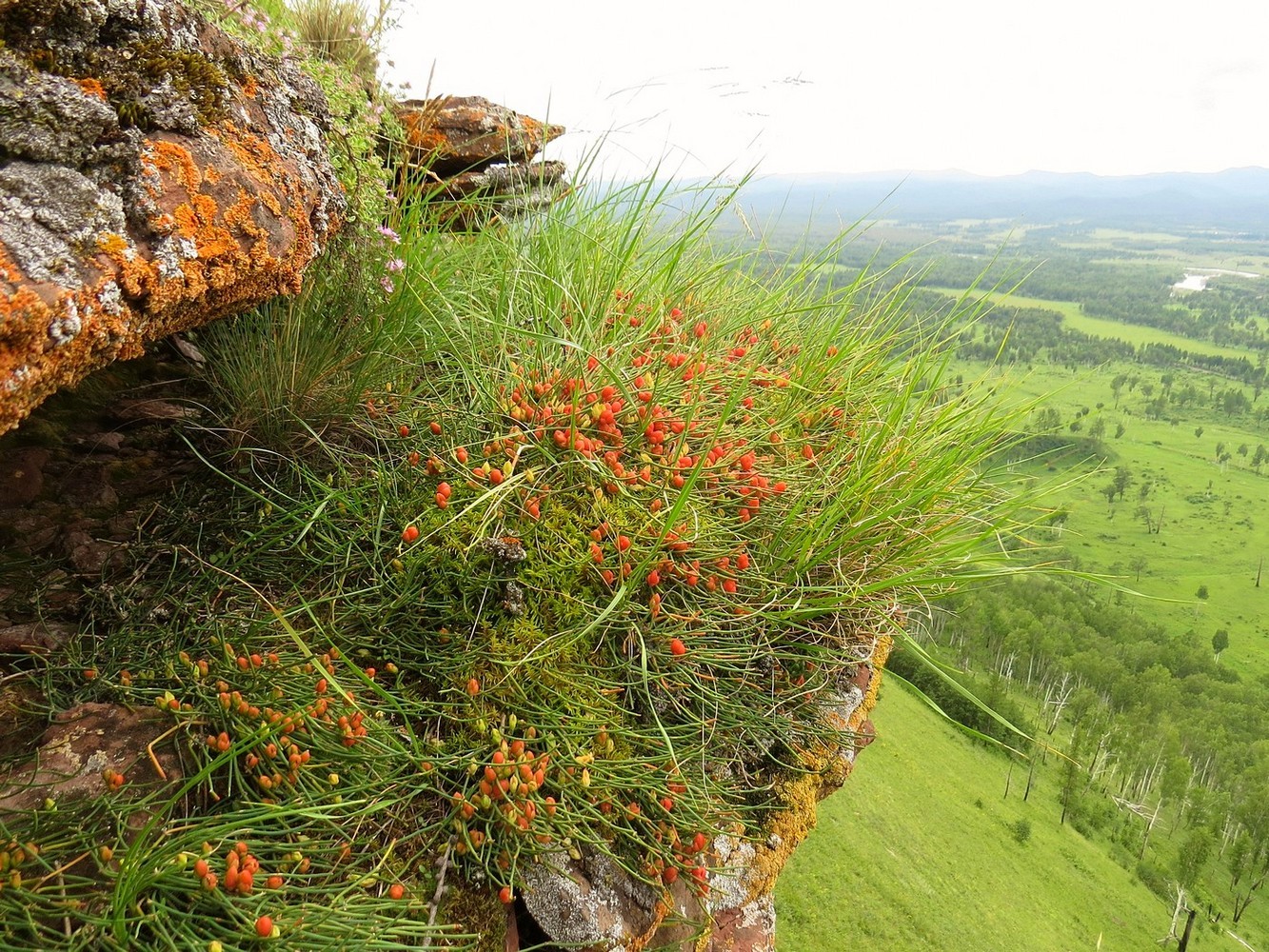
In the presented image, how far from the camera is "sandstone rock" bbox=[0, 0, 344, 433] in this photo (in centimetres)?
117

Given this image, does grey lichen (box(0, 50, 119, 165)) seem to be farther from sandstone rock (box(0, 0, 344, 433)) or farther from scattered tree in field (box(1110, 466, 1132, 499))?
scattered tree in field (box(1110, 466, 1132, 499))

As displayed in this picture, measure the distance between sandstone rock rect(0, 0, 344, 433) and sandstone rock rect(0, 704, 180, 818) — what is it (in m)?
0.90

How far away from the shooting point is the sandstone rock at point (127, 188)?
117 cm

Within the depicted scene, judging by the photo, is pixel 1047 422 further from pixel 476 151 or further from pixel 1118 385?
pixel 1118 385

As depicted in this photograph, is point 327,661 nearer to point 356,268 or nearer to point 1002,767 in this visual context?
point 356,268

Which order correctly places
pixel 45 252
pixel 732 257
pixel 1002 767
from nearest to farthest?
pixel 45 252
pixel 732 257
pixel 1002 767

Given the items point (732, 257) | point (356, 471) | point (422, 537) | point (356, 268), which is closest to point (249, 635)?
point (422, 537)

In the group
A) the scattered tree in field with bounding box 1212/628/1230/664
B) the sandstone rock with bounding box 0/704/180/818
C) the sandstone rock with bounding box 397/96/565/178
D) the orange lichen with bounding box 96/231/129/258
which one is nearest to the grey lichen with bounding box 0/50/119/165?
the orange lichen with bounding box 96/231/129/258

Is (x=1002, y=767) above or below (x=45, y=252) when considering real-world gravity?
below

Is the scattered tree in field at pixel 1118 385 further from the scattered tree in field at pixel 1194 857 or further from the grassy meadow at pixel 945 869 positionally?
the grassy meadow at pixel 945 869

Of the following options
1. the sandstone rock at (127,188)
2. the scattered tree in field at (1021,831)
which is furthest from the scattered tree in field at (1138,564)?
the sandstone rock at (127,188)

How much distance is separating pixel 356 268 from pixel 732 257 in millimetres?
2152

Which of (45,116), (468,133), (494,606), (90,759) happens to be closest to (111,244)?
(45,116)

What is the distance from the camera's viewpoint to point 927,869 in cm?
3444
